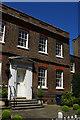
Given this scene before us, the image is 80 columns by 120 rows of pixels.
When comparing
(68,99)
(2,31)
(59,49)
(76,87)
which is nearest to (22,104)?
(68,99)

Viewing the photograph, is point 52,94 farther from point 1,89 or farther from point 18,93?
point 1,89

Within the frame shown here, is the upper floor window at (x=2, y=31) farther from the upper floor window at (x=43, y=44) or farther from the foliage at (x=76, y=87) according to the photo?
the foliage at (x=76, y=87)

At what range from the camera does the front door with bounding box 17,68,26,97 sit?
12109mm

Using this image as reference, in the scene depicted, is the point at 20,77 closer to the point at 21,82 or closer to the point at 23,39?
the point at 21,82

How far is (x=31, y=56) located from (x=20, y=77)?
235cm

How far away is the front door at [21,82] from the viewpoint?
39.7 ft

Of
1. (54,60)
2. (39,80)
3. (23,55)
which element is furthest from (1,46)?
(54,60)

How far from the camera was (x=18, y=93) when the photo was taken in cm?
1197

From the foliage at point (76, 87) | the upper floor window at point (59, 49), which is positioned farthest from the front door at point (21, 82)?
the foliage at point (76, 87)

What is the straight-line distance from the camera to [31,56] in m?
13.4

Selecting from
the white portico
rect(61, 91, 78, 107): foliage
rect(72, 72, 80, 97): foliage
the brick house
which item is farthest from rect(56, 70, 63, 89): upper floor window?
the white portico

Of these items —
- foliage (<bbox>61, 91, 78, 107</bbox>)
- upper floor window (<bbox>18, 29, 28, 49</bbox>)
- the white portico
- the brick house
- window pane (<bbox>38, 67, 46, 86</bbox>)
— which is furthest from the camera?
window pane (<bbox>38, 67, 46, 86</bbox>)

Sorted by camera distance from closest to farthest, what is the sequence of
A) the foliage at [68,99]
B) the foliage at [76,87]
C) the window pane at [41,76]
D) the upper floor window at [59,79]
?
the foliage at [68,99] < the window pane at [41,76] < the foliage at [76,87] < the upper floor window at [59,79]

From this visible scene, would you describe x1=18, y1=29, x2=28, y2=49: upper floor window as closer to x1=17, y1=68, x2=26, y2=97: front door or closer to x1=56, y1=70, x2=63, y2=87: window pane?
x1=17, y1=68, x2=26, y2=97: front door
